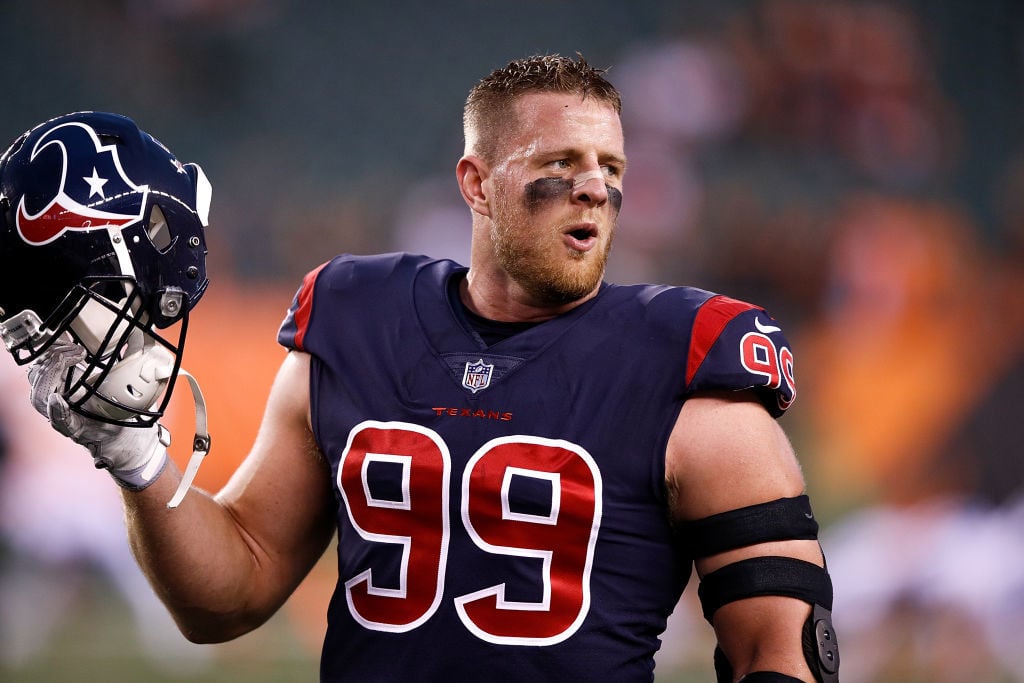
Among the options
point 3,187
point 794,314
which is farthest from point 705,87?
point 3,187

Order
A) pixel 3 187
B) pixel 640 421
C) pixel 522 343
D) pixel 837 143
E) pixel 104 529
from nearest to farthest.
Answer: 1. pixel 3 187
2. pixel 640 421
3. pixel 522 343
4. pixel 104 529
5. pixel 837 143

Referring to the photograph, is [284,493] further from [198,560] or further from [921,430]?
[921,430]

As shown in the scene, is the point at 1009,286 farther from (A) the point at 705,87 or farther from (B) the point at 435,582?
(B) the point at 435,582

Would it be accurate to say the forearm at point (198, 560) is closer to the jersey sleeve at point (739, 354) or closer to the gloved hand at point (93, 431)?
the gloved hand at point (93, 431)

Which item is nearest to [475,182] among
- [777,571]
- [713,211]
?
[777,571]

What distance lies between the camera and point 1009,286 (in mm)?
4406

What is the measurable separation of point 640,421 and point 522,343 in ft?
0.62

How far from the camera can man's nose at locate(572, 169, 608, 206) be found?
1398 mm

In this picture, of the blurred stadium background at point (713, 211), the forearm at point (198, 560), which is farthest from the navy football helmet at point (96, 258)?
the blurred stadium background at point (713, 211)

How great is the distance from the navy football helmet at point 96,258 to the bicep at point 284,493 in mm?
290

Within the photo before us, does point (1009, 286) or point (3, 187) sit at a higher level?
point (1009, 286)

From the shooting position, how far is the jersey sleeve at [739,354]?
1.30m

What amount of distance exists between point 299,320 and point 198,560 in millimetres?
339

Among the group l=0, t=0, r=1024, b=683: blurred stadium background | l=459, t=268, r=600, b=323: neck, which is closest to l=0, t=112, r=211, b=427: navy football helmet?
l=459, t=268, r=600, b=323: neck
